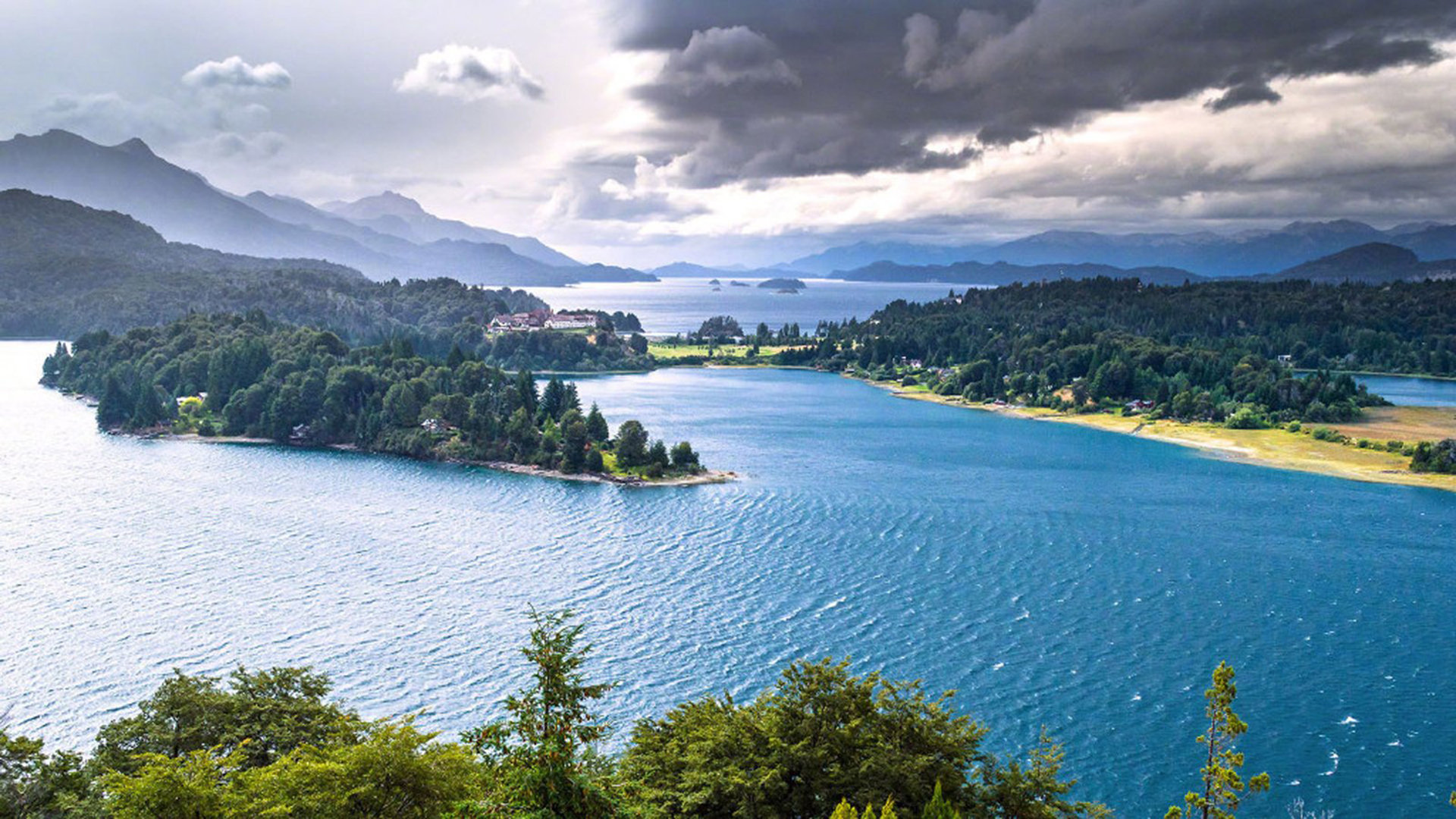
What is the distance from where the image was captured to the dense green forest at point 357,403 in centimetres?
8250

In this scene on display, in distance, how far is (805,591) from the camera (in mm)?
48000

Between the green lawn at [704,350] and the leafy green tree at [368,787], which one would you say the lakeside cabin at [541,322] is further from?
the leafy green tree at [368,787]

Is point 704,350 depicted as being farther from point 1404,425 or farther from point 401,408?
point 1404,425

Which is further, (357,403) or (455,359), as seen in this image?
(455,359)

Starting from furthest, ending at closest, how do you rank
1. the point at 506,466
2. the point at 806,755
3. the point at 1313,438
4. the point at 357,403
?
the point at 1313,438, the point at 357,403, the point at 506,466, the point at 806,755

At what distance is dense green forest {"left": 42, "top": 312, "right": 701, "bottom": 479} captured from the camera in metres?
82.5

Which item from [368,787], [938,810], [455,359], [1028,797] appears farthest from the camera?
[455,359]

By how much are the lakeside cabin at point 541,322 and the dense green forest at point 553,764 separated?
156478mm

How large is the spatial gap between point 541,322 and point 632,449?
375ft

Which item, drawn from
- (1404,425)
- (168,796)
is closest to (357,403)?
(168,796)

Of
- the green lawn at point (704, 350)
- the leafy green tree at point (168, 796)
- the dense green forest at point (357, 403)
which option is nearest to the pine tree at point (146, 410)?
the dense green forest at point (357, 403)

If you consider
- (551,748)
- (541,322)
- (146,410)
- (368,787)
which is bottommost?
(368,787)

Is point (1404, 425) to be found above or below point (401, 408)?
above

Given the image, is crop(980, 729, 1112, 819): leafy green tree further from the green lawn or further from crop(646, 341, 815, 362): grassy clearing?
the green lawn
